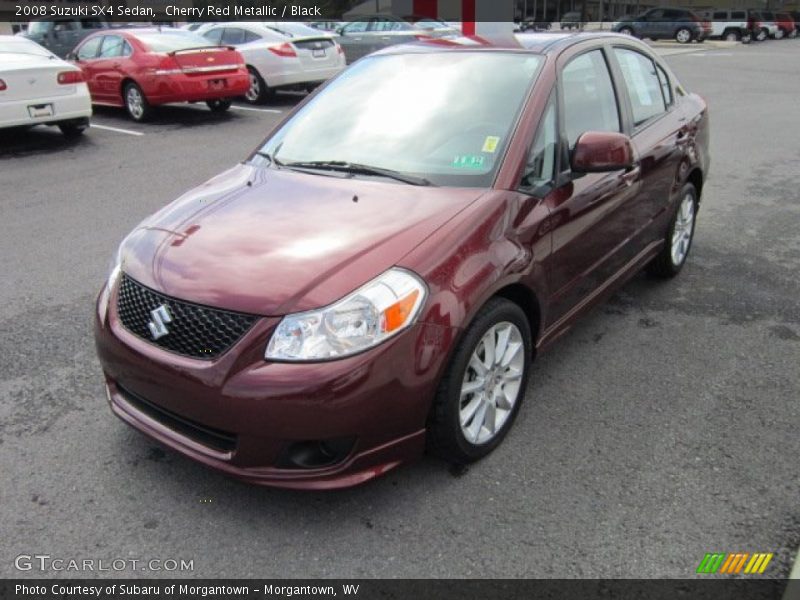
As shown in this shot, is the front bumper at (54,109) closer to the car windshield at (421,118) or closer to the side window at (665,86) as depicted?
the car windshield at (421,118)

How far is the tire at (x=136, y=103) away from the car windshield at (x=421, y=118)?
26.8ft

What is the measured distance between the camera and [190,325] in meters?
2.51

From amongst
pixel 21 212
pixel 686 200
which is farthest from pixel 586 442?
pixel 21 212

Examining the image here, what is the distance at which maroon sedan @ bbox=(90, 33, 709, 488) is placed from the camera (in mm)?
2426

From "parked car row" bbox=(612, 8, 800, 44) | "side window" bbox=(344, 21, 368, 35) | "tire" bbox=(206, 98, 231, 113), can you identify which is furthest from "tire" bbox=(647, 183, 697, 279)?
"parked car row" bbox=(612, 8, 800, 44)

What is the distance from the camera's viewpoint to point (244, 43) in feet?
43.0

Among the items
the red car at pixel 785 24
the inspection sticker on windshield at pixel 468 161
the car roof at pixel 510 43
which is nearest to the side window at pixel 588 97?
the car roof at pixel 510 43

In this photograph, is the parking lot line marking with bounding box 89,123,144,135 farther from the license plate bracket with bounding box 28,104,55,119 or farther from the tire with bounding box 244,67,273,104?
the tire with bounding box 244,67,273,104

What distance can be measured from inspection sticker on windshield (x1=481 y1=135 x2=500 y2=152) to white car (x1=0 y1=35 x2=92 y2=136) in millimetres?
7512

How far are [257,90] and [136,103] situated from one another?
243cm

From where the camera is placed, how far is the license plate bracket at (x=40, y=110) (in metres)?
8.75

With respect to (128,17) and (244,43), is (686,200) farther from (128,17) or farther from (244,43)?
(128,17)

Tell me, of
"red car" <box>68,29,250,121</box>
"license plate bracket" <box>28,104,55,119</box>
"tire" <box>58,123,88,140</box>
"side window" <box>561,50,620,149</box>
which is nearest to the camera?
"side window" <box>561,50,620,149</box>
